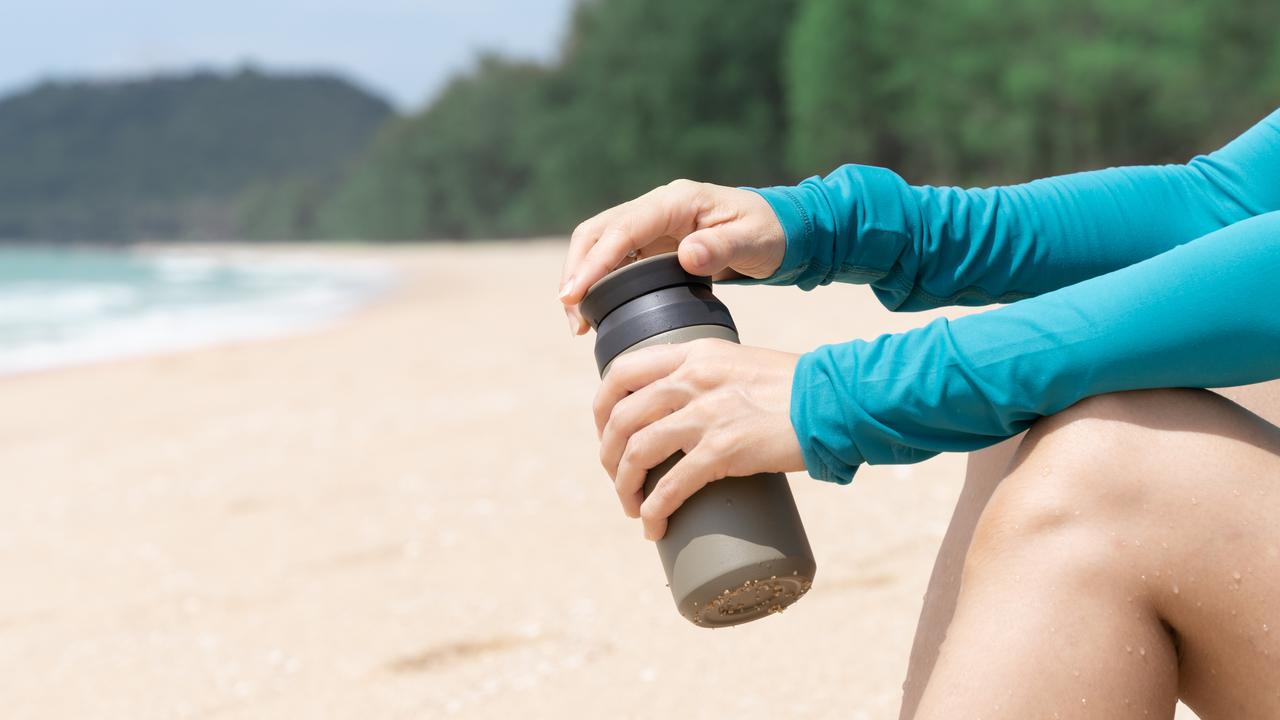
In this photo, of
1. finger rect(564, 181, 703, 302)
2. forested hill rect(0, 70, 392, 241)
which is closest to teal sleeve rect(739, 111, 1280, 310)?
finger rect(564, 181, 703, 302)

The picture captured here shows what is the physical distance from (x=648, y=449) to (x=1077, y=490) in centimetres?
40

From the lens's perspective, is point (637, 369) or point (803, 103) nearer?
point (637, 369)

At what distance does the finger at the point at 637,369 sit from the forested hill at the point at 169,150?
9360 centimetres

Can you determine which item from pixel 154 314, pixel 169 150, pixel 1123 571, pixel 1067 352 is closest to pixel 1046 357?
pixel 1067 352

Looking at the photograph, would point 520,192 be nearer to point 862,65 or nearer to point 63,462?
point 862,65

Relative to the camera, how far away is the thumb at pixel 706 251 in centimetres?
121

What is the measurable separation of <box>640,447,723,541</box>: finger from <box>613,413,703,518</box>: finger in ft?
0.05

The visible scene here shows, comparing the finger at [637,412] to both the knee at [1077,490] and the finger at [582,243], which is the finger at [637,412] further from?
the knee at [1077,490]

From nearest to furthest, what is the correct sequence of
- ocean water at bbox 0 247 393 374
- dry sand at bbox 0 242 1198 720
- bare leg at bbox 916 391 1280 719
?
bare leg at bbox 916 391 1280 719, dry sand at bbox 0 242 1198 720, ocean water at bbox 0 247 393 374

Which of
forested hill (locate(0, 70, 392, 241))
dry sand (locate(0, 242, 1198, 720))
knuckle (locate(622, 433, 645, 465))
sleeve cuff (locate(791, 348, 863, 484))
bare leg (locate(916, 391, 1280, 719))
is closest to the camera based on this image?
bare leg (locate(916, 391, 1280, 719))

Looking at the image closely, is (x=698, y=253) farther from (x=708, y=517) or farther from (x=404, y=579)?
(x=404, y=579)

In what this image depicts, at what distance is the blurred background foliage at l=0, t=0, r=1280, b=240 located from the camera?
23.1 m

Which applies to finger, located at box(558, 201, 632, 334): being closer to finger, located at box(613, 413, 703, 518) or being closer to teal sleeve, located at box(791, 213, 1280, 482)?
finger, located at box(613, 413, 703, 518)

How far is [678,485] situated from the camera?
110 centimetres
